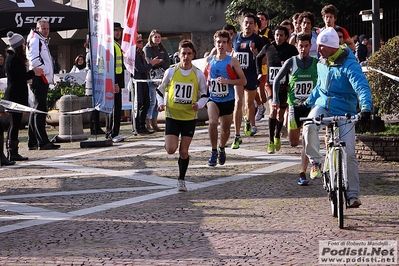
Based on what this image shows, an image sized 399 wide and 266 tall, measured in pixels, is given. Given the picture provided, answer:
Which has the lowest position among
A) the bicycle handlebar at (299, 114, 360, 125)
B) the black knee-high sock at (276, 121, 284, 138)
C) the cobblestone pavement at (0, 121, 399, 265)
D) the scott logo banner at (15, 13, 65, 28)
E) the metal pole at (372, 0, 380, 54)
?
the cobblestone pavement at (0, 121, 399, 265)

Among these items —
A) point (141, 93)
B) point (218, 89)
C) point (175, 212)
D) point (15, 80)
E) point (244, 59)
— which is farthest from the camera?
point (141, 93)

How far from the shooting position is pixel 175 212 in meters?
9.23

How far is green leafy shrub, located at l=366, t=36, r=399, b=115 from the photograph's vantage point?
1300 cm

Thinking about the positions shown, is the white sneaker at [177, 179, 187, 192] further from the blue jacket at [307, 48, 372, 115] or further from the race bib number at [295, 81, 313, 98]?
the blue jacket at [307, 48, 372, 115]

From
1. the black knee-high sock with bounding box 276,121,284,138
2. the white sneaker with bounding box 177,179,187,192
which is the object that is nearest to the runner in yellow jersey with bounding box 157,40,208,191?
the white sneaker with bounding box 177,179,187,192

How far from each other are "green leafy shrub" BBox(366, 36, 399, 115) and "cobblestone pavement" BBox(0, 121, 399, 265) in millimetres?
1008

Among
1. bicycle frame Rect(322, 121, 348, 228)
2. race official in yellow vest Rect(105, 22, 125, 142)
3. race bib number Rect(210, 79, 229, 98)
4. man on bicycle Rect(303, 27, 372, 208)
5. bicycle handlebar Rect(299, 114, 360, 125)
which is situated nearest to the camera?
bicycle frame Rect(322, 121, 348, 228)

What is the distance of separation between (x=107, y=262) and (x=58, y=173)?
19.5 ft

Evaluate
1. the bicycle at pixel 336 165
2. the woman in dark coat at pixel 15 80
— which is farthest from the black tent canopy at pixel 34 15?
the bicycle at pixel 336 165

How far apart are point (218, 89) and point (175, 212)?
3.85m

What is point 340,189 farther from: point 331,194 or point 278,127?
point 278,127

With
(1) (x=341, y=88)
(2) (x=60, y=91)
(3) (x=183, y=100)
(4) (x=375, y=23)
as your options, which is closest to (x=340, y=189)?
(1) (x=341, y=88)

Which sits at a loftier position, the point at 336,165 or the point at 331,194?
the point at 336,165

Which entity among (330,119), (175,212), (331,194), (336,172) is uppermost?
(330,119)
